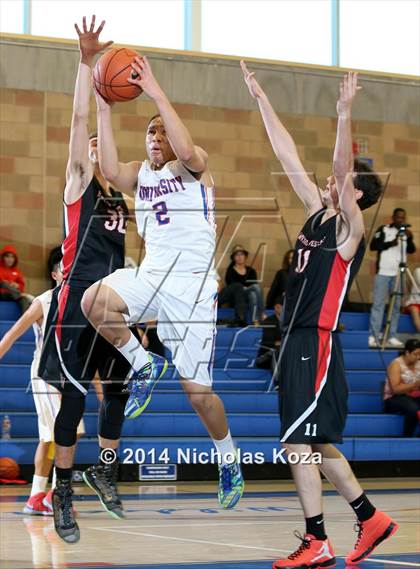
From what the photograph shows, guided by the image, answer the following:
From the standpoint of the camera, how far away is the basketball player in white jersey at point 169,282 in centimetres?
610

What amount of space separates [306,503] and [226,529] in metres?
2.12

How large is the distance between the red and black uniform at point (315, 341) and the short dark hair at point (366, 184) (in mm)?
278

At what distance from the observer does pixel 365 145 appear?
18.7 m

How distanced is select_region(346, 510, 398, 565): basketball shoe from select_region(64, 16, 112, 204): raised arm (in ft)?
8.76

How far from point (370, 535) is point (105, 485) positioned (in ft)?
5.34

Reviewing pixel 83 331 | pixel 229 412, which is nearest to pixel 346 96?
pixel 83 331

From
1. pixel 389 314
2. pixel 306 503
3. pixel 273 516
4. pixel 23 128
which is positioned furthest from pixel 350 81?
pixel 23 128

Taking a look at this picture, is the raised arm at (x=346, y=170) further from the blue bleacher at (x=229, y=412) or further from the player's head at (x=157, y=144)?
the blue bleacher at (x=229, y=412)

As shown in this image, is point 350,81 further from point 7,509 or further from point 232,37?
point 232,37

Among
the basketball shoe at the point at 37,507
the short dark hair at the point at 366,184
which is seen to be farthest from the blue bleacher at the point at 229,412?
the short dark hair at the point at 366,184

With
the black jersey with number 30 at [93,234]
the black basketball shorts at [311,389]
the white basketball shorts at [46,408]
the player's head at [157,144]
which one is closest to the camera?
the black basketball shorts at [311,389]

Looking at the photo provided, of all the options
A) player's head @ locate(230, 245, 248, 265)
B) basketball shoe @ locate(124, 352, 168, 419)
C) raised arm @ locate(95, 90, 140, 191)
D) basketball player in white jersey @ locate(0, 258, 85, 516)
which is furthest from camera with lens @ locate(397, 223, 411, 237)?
basketball shoe @ locate(124, 352, 168, 419)

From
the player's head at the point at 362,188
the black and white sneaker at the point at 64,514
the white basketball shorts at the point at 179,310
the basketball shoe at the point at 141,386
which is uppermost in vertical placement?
the player's head at the point at 362,188

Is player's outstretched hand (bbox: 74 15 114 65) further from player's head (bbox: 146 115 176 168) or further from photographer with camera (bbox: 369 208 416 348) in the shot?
photographer with camera (bbox: 369 208 416 348)
